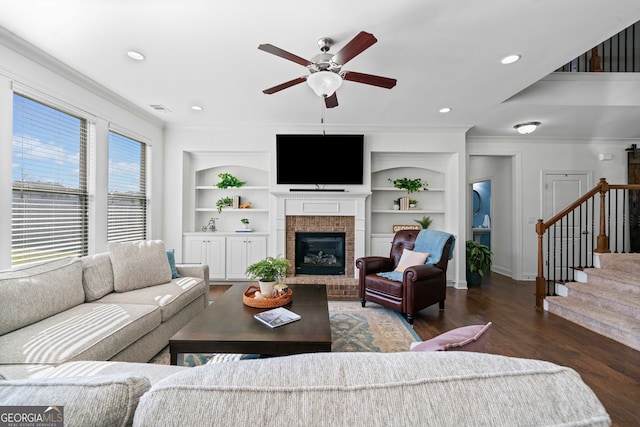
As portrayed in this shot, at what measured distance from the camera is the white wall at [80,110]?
7.48 ft

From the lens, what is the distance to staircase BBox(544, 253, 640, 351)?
267 cm

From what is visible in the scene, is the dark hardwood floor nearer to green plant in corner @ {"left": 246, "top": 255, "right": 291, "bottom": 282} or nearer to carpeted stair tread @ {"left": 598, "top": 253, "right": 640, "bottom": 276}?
carpeted stair tread @ {"left": 598, "top": 253, "right": 640, "bottom": 276}

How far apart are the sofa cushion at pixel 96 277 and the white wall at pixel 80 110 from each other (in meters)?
0.58

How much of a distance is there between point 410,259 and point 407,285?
1.77 feet

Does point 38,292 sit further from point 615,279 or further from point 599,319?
point 615,279

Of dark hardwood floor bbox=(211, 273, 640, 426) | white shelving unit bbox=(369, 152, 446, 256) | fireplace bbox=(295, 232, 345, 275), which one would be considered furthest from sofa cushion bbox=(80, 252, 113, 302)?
white shelving unit bbox=(369, 152, 446, 256)

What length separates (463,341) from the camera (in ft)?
2.99

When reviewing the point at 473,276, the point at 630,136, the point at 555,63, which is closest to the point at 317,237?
the point at 473,276

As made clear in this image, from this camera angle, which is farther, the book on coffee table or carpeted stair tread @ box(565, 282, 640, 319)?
carpeted stair tread @ box(565, 282, 640, 319)

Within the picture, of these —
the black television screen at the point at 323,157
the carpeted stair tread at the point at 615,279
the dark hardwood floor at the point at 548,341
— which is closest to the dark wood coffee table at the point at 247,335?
the dark hardwood floor at the point at 548,341

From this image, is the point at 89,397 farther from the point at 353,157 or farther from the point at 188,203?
the point at 188,203

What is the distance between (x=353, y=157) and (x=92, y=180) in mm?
3488

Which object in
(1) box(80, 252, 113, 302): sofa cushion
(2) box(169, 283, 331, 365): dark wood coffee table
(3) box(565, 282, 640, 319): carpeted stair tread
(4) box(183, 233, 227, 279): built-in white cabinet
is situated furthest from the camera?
(4) box(183, 233, 227, 279): built-in white cabinet

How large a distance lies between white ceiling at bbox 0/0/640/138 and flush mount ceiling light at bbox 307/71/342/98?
36cm
